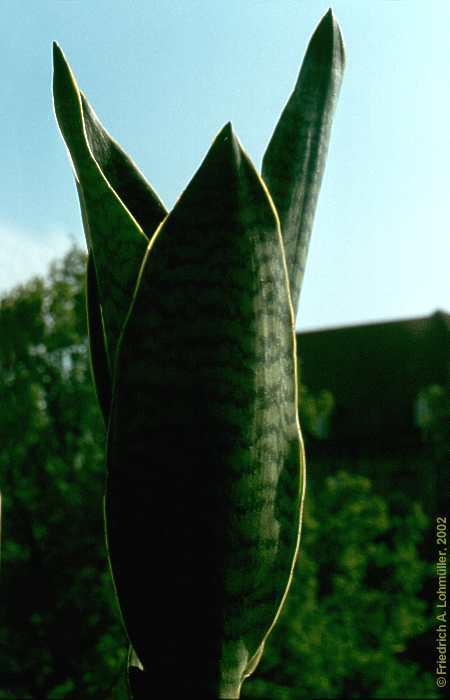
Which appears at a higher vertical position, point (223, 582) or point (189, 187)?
point (189, 187)

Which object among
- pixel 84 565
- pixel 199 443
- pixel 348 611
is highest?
pixel 199 443

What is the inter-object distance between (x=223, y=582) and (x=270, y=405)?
0.13 m

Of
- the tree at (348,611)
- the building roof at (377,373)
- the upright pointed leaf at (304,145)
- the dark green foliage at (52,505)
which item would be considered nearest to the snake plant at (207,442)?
the upright pointed leaf at (304,145)

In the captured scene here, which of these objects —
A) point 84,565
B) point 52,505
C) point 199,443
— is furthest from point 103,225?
point 52,505

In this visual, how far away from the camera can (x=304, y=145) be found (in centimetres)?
82

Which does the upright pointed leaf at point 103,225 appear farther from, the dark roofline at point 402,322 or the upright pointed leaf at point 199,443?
the dark roofline at point 402,322

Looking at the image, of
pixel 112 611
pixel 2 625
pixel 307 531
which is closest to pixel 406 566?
pixel 307 531

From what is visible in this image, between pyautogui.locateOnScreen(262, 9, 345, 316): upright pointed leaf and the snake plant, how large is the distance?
0.45ft

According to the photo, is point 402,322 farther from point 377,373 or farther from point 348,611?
point 348,611

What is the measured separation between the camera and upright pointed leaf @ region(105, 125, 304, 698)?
627mm

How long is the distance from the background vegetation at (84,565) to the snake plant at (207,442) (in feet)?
17.3

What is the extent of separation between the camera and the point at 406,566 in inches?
270

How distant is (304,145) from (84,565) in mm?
5930

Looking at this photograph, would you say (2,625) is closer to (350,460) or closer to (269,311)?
(269,311)
